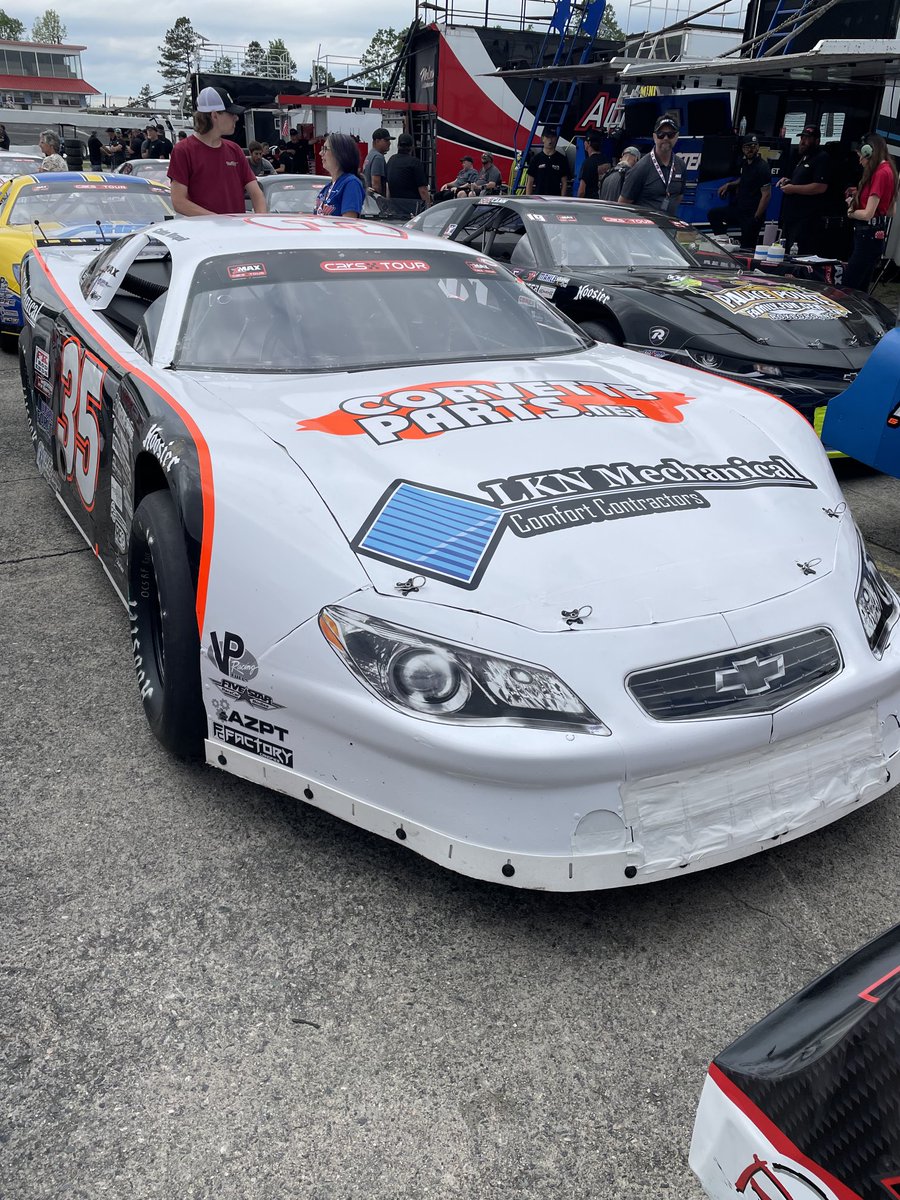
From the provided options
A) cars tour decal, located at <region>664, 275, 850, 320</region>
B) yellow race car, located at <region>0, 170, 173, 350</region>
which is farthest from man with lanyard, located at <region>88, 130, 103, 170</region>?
cars tour decal, located at <region>664, 275, 850, 320</region>

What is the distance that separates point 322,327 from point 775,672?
182 centimetres

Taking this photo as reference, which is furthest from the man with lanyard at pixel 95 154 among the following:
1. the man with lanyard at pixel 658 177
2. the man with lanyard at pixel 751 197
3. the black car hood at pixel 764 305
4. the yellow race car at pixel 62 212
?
the black car hood at pixel 764 305

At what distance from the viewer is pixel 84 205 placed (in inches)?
312

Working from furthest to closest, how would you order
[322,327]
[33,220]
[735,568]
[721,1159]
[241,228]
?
[33,220] → [241,228] → [322,327] → [735,568] → [721,1159]

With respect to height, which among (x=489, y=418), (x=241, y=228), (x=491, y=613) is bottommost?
(x=491, y=613)

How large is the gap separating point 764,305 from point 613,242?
1.36 metres

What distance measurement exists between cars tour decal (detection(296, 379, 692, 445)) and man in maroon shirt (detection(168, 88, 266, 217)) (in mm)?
3570

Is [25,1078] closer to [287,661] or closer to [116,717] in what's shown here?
[287,661]

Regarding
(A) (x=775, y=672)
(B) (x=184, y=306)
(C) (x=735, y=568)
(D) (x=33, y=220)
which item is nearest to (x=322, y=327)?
(B) (x=184, y=306)

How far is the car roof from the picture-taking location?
3400 mm

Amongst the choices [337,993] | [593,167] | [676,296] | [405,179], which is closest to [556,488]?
[337,993]

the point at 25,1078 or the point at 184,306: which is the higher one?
the point at 184,306

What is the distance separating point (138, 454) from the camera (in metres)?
2.83

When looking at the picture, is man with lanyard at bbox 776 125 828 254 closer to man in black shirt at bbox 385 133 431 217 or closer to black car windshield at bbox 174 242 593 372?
man in black shirt at bbox 385 133 431 217
